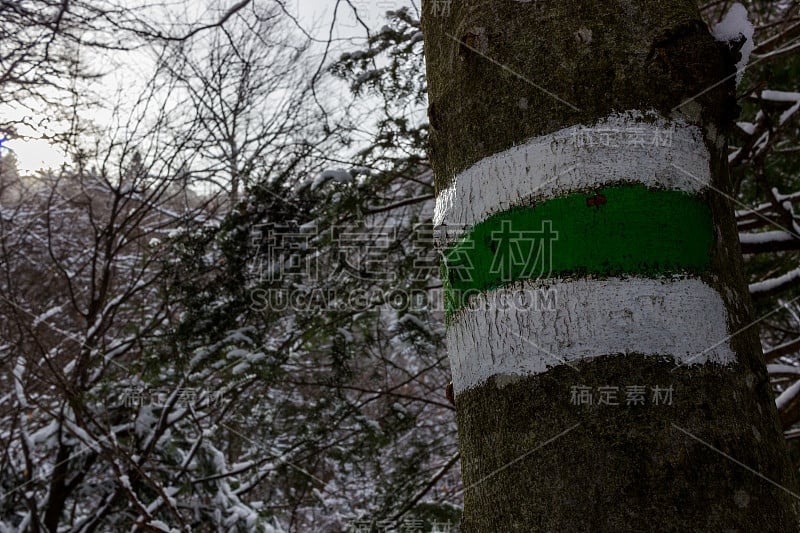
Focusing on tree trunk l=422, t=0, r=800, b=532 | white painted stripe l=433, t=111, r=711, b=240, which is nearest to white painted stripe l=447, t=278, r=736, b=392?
tree trunk l=422, t=0, r=800, b=532

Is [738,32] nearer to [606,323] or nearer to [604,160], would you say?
[604,160]

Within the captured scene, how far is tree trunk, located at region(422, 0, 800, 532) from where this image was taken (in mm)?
607

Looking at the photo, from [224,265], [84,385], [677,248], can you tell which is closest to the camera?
[677,248]

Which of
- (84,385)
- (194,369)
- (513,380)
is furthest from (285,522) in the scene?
(513,380)

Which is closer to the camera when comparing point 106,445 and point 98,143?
point 106,445

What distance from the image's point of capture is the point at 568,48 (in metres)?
0.77

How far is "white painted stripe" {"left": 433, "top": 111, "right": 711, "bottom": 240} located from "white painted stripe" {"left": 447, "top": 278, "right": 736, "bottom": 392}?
A: 0.12m

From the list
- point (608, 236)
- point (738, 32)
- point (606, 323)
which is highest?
point (738, 32)

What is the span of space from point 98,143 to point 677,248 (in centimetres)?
561

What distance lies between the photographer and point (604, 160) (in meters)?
0.71

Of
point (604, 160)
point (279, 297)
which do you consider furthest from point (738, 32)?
point (279, 297)

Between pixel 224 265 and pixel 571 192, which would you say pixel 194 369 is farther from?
pixel 571 192

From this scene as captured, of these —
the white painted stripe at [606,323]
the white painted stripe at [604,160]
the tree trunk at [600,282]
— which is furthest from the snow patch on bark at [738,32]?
the white painted stripe at [606,323]

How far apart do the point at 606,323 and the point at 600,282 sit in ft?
0.17
